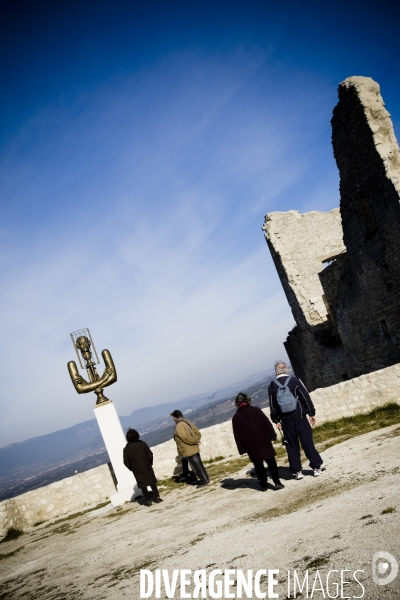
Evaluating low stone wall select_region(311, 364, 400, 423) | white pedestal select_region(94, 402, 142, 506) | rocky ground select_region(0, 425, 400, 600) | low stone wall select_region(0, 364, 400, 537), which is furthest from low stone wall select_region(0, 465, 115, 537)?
low stone wall select_region(311, 364, 400, 423)

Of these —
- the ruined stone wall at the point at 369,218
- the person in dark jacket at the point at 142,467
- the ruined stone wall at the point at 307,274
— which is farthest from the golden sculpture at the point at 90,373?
the ruined stone wall at the point at 307,274

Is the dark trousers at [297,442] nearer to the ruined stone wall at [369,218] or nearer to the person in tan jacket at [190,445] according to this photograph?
→ the person in tan jacket at [190,445]

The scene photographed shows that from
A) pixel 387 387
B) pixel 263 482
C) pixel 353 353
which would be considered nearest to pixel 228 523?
pixel 263 482

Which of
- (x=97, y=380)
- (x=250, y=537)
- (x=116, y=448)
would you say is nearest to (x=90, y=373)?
(x=97, y=380)

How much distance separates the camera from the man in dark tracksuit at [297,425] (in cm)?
530

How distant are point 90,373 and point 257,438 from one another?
505 centimetres

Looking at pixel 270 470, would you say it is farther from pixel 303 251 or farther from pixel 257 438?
pixel 303 251

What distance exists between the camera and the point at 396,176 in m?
9.84

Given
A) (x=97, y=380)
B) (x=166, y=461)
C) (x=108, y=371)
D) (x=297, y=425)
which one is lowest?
(x=166, y=461)

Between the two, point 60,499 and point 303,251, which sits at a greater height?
point 303,251

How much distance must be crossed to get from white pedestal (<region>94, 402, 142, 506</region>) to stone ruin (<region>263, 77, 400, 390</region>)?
8.50 meters

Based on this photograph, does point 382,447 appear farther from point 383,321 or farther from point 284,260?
point 284,260

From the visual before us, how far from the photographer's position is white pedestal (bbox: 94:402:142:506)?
8148mm

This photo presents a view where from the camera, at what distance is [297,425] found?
17.9ft
